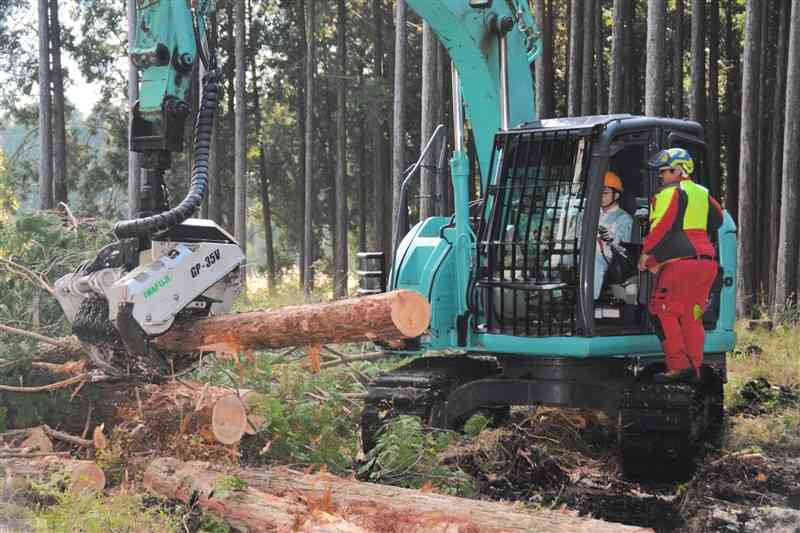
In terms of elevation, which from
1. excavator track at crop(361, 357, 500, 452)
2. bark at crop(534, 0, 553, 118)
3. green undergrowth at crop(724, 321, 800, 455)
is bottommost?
green undergrowth at crop(724, 321, 800, 455)

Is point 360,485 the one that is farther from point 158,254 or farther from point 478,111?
point 478,111

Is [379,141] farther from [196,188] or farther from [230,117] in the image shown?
[196,188]

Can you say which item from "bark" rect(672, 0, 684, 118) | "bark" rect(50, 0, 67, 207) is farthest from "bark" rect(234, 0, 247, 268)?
"bark" rect(672, 0, 684, 118)

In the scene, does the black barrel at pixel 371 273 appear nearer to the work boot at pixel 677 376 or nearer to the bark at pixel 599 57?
the work boot at pixel 677 376

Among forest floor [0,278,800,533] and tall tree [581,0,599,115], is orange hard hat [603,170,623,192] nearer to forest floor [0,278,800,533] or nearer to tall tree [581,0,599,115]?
forest floor [0,278,800,533]

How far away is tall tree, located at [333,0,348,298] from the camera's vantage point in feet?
95.9

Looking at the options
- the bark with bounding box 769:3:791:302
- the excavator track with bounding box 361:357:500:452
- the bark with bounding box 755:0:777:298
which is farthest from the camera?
the bark with bounding box 755:0:777:298

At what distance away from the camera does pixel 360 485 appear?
595cm

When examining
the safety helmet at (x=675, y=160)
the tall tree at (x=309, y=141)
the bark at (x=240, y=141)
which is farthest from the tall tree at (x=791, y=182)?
the tall tree at (x=309, y=141)

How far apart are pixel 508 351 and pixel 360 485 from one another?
6.15 feet

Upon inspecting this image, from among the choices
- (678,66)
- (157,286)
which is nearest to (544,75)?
(678,66)

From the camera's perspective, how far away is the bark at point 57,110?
24.9 metres

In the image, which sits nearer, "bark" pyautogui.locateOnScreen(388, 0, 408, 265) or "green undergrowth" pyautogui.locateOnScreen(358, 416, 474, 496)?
"green undergrowth" pyautogui.locateOnScreen(358, 416, 474, 496)

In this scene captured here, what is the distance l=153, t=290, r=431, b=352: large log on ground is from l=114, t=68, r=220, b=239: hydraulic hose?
33.7 inches
